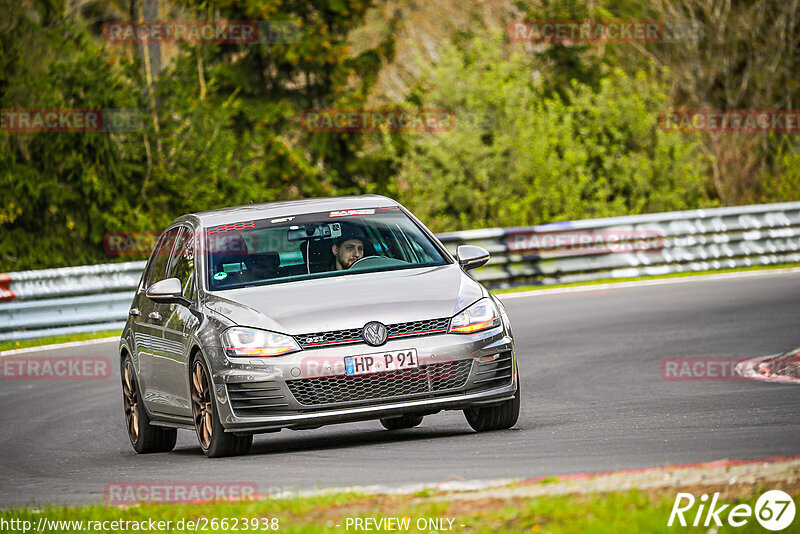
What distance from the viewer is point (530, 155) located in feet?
98.0

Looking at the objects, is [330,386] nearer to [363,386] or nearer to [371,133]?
[363,386]

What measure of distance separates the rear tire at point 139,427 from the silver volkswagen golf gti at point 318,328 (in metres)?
0.20

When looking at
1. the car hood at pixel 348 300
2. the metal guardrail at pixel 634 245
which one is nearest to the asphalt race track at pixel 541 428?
the car hood at pixel 348 300

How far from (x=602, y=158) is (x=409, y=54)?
26.2 meters

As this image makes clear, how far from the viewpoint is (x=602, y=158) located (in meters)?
31.8

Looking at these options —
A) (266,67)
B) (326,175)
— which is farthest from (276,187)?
(266,67)

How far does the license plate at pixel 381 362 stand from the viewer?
8.80 metres

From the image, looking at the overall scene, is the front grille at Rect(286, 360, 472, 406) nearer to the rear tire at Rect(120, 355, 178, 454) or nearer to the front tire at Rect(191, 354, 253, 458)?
the front tire at Rect(191, 354, 253, 458)

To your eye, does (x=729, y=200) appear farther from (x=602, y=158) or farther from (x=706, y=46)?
(x=706, y=46)

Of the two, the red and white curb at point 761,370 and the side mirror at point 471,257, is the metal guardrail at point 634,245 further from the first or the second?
the side mirror at point 471,257

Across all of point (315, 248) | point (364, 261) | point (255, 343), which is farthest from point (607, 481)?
point (315, 248)

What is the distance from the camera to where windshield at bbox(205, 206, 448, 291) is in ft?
32.2

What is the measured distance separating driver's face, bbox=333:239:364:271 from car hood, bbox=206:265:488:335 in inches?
13.9

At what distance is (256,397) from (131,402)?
8.78 ft
